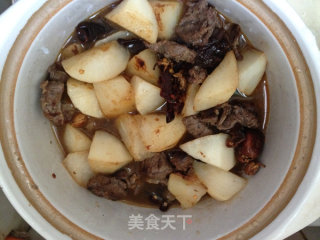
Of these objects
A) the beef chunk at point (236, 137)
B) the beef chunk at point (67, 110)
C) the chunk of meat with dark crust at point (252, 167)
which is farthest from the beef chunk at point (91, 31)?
the chunk of meat with dark crust at point (252, 167)

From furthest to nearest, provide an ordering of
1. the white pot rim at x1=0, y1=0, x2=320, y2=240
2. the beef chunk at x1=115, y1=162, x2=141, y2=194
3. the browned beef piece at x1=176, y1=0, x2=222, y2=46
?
the beef chunk at x1=115, y1=162, x2=141, y2=194
the browned beef piece at x1=176, y1=0, x2=222, y2=46
the white pot rim at x1=0, y1=0, x2=320, y2=240

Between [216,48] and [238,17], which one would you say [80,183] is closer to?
[216,48]

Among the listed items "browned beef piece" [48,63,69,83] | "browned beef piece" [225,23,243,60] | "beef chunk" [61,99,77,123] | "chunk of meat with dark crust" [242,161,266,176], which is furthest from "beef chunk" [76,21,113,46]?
"chunk of meat with dark crust" [242,161,266,176]

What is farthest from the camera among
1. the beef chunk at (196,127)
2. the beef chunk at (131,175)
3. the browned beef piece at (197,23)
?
the beef chunk at (131,175)

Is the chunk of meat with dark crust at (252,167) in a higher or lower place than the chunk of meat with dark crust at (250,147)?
lower

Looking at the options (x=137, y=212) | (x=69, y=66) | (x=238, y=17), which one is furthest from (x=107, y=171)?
(x=238, y=17)

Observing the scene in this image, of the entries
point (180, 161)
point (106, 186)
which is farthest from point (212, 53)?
point (106, 186)

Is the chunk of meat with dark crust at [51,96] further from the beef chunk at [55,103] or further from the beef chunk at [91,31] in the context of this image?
the beef chunk at [91,31]

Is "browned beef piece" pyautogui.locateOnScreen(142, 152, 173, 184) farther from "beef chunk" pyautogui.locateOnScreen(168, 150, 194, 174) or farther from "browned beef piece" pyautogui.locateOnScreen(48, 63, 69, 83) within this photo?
"browned beef piece" pyautogui.locateOnScreen(48, 63, 69, 83)

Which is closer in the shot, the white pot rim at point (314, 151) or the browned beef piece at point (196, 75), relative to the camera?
the white pot rim at point (314, 151)
